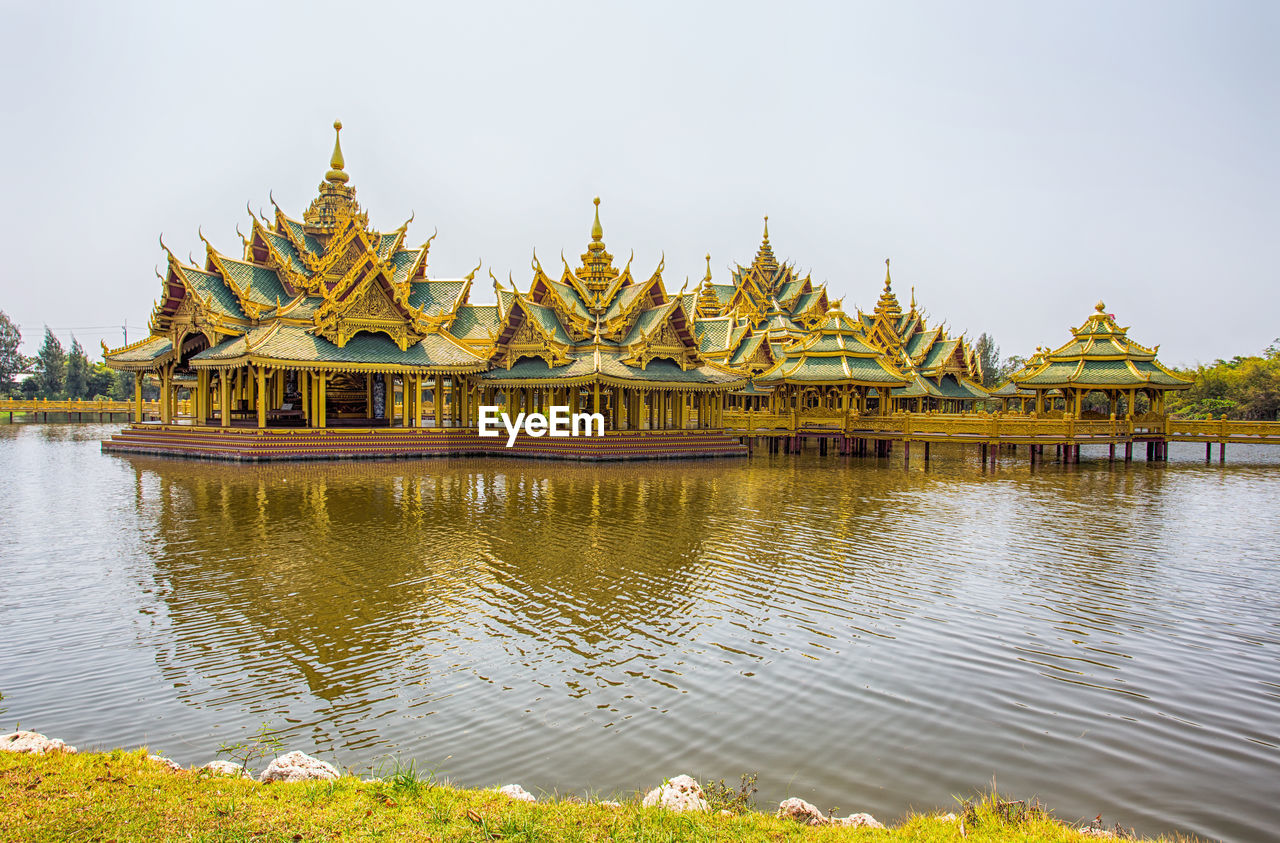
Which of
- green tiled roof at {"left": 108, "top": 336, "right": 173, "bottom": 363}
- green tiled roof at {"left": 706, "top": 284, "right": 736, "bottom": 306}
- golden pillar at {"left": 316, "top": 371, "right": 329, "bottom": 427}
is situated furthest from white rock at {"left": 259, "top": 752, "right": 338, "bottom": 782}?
green tiled roof at {"left": 706, "top": 284, "right": 736, "bottom": 306}

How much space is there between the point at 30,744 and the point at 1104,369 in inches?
1382

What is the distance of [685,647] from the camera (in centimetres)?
682

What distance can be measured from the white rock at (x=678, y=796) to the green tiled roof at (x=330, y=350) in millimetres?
23909

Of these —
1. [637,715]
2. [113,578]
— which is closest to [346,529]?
[113,578]

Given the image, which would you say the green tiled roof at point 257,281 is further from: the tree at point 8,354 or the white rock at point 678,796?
the tree at point 8,354

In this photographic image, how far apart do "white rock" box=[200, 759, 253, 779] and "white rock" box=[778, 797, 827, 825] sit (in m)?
2.85

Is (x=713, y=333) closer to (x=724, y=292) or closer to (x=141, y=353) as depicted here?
(x=724, y=292)

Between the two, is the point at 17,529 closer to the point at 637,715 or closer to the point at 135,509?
the point at 135,509

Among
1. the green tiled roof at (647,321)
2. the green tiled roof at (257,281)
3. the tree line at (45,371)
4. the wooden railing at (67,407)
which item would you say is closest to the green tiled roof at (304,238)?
the green tiled roof at (257,281)

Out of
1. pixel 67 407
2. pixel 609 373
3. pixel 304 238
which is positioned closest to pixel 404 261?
pixel 304 238

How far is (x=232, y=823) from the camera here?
11.5 ft

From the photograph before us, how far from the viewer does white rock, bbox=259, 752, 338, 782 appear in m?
4.11

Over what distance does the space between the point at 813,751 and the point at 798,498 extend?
12.2 metres

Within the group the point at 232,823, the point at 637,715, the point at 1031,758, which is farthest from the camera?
the point at 637,715
